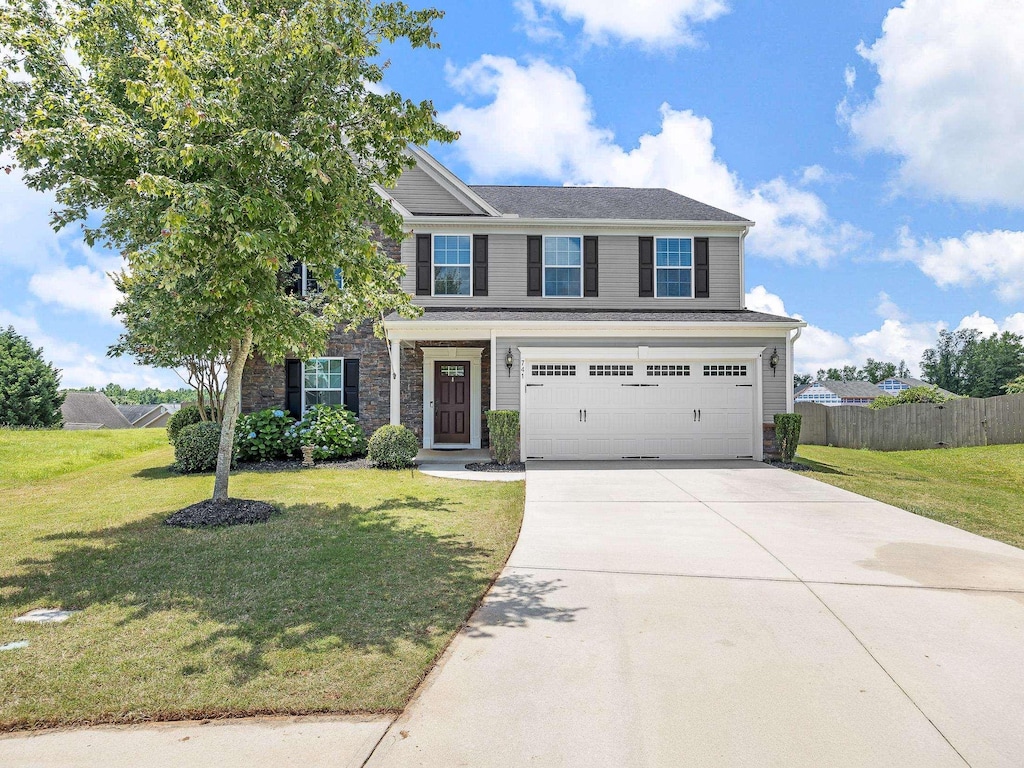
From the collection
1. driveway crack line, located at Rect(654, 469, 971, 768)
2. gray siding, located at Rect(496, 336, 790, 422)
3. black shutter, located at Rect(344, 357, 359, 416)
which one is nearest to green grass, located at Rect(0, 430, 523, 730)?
driveway crack line, located at Rect(654, 469, 971, 768)

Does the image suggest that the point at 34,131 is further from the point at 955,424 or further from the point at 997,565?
the point at 955,424

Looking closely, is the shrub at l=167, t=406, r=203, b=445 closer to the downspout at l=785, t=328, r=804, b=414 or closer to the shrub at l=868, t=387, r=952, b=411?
the downspout at l=785, t=328, r=804, b=414

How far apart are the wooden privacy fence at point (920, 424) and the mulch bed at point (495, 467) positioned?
1262cm

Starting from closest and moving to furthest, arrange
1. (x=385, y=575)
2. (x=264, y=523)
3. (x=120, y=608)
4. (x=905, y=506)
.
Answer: (x=120, y=608) < (x=385, y=575) < (x=264, y=523) < (x=905, y=506)

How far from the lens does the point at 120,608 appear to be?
4438 millimetres

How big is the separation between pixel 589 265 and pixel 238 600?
38.7ft

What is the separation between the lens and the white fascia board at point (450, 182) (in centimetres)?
1462

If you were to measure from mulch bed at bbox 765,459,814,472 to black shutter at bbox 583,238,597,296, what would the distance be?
18.7ft

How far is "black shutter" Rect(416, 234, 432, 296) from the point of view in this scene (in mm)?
14367

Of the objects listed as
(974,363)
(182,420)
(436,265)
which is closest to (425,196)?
(436,265)

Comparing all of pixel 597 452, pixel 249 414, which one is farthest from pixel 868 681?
pixel 249 414

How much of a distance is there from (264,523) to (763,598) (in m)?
5.79

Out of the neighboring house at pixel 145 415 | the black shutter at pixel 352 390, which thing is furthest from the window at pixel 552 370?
the neighboring house at pixel 145 415

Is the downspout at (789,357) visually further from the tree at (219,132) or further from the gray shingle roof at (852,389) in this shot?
the gray shingle roof at (852,389)
